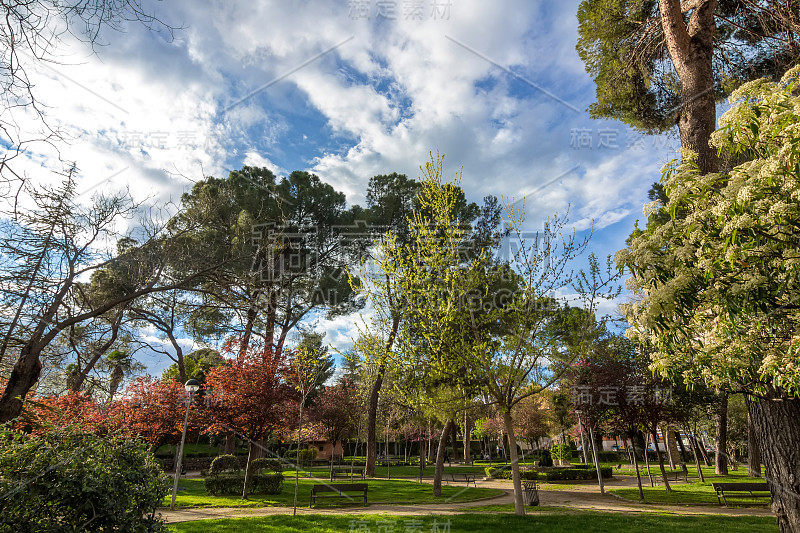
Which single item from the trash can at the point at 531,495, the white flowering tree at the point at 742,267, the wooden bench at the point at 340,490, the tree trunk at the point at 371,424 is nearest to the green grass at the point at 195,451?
the tree trunk at the point at 371,424

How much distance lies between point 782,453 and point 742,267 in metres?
3.54

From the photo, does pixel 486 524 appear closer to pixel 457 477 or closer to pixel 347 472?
pixel 457 477

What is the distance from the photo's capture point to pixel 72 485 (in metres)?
4.35

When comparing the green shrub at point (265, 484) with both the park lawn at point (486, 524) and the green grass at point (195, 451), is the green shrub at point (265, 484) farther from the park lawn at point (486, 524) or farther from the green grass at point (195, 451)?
the green grass at point (195, 451)

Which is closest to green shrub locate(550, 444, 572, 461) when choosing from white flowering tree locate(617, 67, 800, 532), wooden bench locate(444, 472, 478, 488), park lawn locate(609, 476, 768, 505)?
wooden bench locate(444, 472, 478, 488)

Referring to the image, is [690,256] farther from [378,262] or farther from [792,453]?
[378,262]

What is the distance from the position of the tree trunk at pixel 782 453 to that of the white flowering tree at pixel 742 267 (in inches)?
0.6

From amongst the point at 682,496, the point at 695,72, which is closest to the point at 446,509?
the point at 682,496

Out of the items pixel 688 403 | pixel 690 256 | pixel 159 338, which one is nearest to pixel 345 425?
pixel 159 338

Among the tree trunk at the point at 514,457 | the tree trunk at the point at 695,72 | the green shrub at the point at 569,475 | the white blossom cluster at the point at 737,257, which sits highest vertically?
the tree trunk at the point at 695,72

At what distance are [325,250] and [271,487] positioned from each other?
38.4 ft

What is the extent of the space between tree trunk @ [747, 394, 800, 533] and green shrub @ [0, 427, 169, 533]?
8433 millimetres

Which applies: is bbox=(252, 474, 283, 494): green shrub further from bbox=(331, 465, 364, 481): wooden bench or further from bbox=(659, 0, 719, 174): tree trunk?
bbox=(659, 0, 719, 174): tree trunk

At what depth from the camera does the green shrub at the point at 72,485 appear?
410cm
